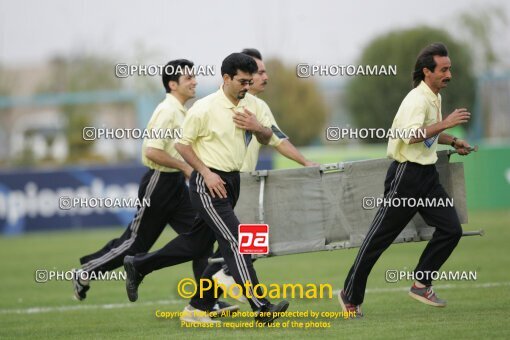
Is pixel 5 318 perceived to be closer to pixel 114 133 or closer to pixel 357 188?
pixel 114 133

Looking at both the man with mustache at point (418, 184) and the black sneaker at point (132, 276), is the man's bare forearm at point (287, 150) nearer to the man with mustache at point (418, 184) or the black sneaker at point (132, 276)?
the man with mustache at point (418, 184)

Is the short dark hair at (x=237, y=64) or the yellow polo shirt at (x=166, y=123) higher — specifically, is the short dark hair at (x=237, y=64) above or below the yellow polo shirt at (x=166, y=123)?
above

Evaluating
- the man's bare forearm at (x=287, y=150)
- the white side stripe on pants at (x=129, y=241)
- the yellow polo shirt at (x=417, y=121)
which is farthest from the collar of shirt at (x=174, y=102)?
the yellow polo shirt at (x=417, y=121)

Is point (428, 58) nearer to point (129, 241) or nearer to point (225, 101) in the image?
point (225, 101)

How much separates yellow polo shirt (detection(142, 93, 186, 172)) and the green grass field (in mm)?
1758

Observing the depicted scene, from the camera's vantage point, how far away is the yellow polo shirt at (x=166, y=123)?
1055 cm

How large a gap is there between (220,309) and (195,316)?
638mm

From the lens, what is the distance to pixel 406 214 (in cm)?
932

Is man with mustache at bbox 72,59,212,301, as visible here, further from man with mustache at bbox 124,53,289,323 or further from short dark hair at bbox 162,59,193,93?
man with mustache at bbox 124,53,289,323

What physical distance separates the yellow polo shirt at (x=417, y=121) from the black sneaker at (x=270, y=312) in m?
1.84

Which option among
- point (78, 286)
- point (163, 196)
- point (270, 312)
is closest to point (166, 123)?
point (163, 196)

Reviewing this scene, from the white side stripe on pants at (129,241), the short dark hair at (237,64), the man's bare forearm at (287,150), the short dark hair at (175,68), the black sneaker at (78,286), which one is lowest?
the black sneaker at (78,286)

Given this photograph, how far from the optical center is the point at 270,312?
8.94 m

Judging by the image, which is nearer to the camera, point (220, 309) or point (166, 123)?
point (220, 309)
